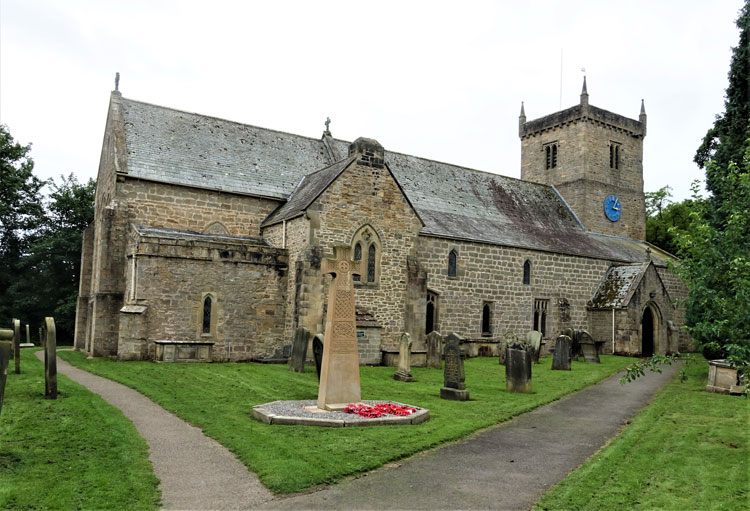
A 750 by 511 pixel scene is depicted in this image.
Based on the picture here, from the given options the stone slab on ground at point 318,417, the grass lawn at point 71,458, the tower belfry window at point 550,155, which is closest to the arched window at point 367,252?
the stone slab on ground at point 318,417

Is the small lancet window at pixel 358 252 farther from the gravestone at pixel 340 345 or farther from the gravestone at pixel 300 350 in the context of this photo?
the gravestone at pixel 340 345

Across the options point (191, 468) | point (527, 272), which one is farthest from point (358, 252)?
point (191, 468)

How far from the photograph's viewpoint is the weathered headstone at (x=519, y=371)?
54.4 ft

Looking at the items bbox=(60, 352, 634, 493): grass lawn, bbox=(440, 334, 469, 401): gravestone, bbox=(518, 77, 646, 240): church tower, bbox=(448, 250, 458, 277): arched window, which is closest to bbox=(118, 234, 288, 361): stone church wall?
bbox=(60, 352, 634, 493): grass lawn

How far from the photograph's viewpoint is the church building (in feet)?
72.0

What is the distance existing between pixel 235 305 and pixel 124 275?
4510 mm

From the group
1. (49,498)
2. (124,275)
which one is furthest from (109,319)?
(49,498)

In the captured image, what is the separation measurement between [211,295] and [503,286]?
15.0 metres

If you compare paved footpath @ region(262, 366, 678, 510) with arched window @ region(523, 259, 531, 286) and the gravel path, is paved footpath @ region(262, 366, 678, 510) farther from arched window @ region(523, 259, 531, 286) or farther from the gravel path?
arched window @ region(523, 259, 531, 286)

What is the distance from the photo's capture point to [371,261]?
24000 millimetres

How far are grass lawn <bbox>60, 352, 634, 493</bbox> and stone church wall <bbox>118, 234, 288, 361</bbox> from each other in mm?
1761

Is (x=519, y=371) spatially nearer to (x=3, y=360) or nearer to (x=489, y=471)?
(x=489, y=471)

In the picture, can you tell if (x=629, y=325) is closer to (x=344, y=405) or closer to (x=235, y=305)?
(x=235, y=305)

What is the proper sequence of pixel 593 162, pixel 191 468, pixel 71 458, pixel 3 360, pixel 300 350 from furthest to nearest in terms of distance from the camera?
pixel 593 162 < pixel 300 350 < pixel 71 458 < pixel 191 468 < pixel 3 360
